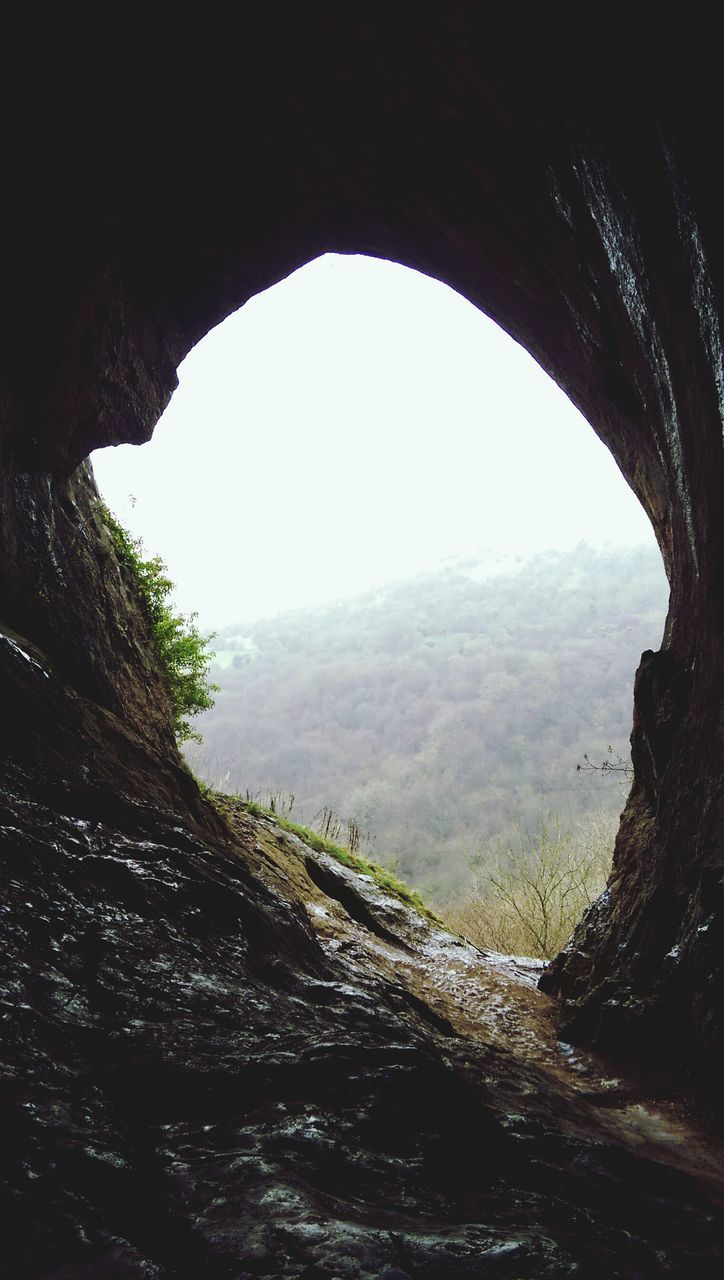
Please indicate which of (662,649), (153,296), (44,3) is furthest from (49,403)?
(662,649)

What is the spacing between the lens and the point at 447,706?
353ft

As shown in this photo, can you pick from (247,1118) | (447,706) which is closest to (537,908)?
(247,1118)

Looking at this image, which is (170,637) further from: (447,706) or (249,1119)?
(447,706)

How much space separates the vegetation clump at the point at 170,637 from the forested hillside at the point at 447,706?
5081 centimetres

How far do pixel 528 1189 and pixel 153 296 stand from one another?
10.2 metres

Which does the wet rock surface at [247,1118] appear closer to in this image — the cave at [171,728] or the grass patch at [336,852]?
the cave at [171,728]

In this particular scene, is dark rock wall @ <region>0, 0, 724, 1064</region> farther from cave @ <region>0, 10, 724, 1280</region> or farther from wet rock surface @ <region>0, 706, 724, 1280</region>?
wet rock surface @ <region>0, 706, 724, 1280</region>

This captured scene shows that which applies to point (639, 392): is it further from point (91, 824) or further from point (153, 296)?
point (91, 824)

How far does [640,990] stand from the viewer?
251 inches

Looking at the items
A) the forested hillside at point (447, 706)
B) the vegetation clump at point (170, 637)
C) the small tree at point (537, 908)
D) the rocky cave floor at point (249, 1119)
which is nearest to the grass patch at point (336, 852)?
the vegetation clump at point (170, 637)

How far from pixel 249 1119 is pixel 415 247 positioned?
10801 mm

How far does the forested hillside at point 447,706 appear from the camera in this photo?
80875mm

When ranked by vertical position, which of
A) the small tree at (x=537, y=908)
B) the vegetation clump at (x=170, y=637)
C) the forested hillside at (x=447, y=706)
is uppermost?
the forested hillside at (x=447, y=706)

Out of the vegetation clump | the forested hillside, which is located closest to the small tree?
the vegetation clump
